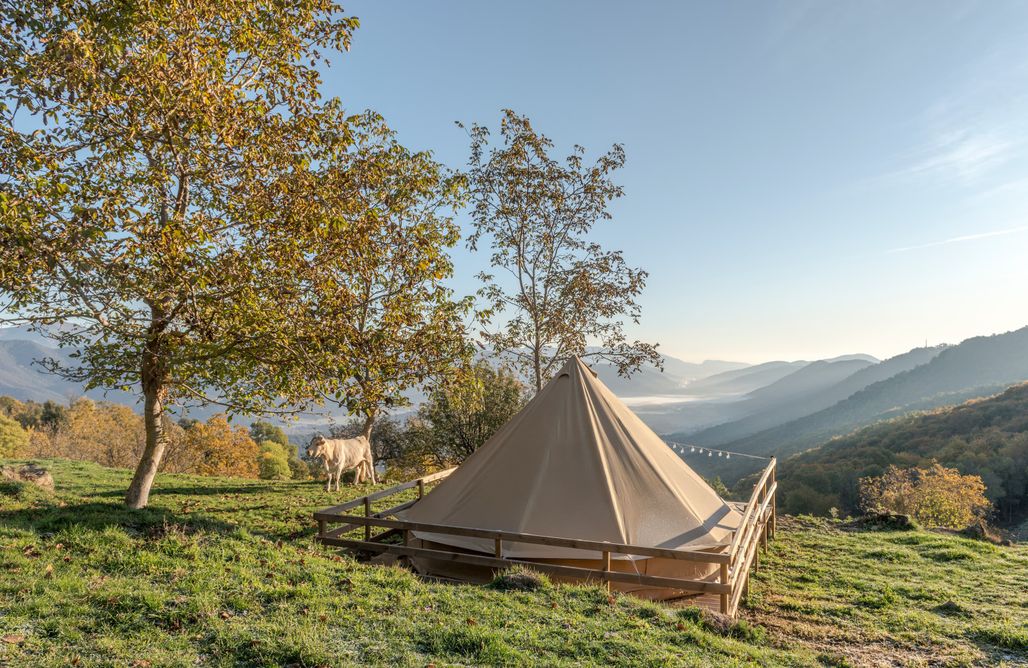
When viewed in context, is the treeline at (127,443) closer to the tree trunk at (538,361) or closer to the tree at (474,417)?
the tree at (474,417)

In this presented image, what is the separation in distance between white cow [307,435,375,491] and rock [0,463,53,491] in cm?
601

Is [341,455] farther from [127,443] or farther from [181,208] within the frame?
[127,443]

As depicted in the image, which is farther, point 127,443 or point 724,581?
point 127,443

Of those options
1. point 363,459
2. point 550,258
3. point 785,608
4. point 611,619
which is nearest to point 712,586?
point 611,619

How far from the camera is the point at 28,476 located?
45.7ft

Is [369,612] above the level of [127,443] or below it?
below

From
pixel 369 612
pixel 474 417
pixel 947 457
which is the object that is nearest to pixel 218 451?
pixel 474 417

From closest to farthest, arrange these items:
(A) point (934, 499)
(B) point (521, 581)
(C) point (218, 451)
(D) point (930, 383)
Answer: (B) point (521, 581), (A) point (934, 499), (C) point (218, 451), (D) point (930, 383)

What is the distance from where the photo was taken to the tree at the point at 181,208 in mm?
7707

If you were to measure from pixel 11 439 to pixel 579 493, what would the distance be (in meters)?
46.8

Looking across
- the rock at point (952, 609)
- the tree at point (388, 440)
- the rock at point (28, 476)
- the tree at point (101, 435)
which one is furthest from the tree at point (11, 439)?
the rock at point (952, 609)

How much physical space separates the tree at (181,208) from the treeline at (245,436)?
16.7 ft

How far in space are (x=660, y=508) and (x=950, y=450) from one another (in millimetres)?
47236

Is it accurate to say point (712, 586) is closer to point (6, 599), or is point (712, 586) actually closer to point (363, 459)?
point (6, 599)
